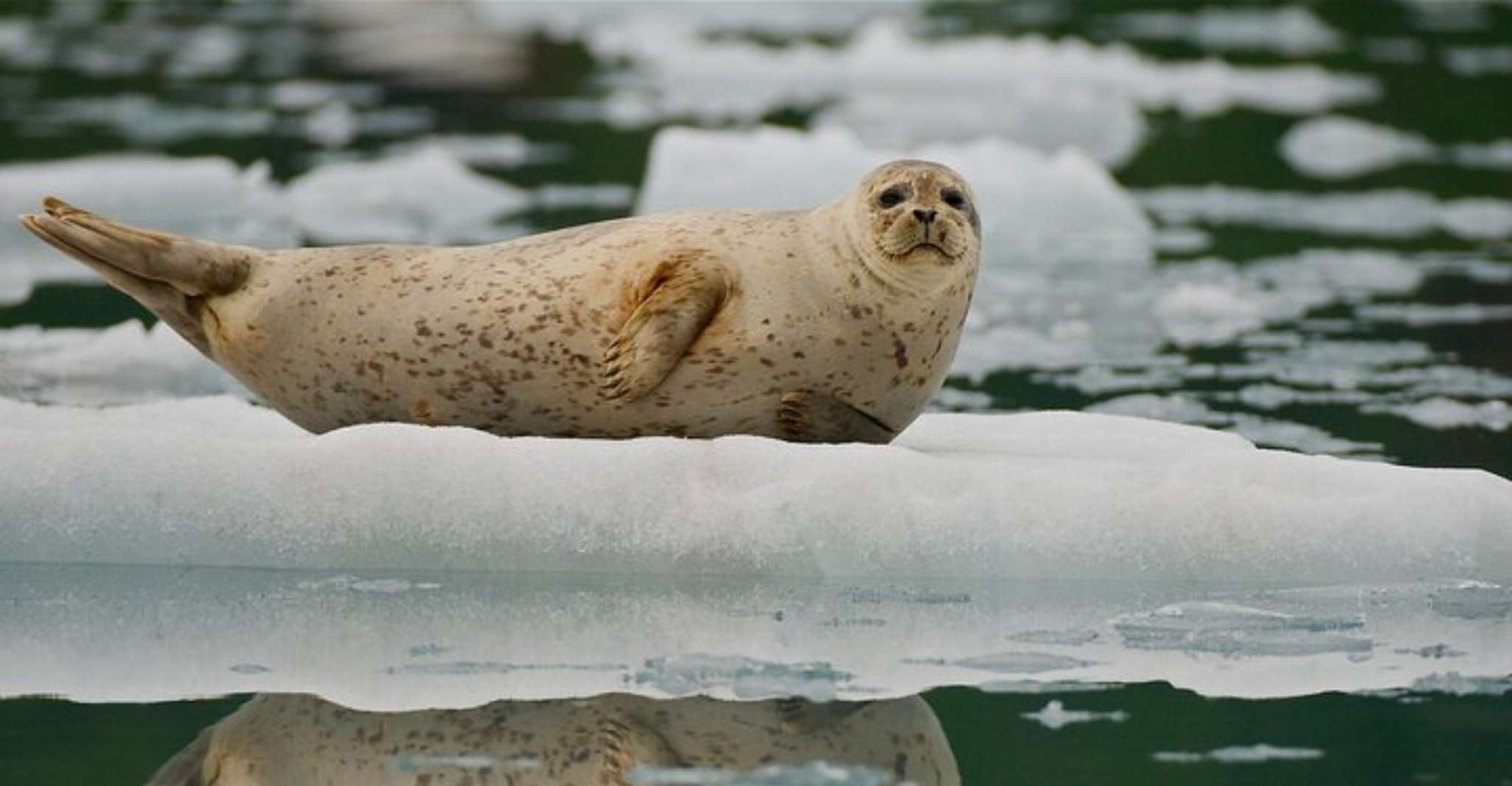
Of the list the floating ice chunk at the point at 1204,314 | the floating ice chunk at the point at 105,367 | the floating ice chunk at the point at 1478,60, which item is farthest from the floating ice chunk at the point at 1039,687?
the floating ice chunk at the point at 1478,60

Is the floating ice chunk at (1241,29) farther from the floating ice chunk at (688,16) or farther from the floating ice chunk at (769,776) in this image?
the floating ice chunk at (769,776)

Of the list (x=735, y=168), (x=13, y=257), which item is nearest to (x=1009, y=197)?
(x=735, y=168)

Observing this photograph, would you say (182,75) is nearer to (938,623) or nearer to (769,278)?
(769,278)

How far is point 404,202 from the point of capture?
10.8m

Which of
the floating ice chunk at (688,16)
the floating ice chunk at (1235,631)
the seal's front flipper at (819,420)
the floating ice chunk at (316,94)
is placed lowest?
the floating ice chunk at (1235,631)

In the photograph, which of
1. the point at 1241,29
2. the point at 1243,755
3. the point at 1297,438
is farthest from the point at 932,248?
the point at 1241,29

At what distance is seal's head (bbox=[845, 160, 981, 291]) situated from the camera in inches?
215

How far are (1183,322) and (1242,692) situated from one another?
4.33 metres

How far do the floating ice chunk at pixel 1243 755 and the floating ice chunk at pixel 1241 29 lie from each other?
40.3 ft

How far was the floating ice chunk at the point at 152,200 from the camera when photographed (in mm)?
9672

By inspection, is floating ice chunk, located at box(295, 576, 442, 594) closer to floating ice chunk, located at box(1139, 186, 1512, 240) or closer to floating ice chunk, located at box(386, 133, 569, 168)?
floating ice chunk, located at box(1139, 186, 1512, 240)

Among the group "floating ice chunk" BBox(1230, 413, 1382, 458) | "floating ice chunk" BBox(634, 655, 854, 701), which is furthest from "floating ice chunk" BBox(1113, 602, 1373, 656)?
"floating ice chunk" BBox(1230, 413, 1382, 458)

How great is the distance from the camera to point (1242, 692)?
417cm

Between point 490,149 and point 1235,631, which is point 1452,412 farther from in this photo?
point 490,149
